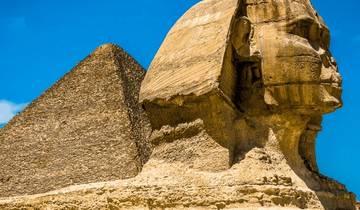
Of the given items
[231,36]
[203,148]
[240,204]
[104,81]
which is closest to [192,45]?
[231,36]

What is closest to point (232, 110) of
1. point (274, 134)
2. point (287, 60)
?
point (274, 134)

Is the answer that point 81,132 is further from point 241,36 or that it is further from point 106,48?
point 241,36

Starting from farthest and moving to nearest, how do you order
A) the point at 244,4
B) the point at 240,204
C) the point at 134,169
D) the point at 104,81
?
the point at 104,81 → the point at 134,169 → the point at 244,4 → the point at 240,204

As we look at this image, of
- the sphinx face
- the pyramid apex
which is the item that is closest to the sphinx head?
the sphinx face

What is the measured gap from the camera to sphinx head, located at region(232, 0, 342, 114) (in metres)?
5.02

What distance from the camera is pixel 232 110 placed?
16.3 feet

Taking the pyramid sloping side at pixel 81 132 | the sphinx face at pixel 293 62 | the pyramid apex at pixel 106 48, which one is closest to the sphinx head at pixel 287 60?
the sphinx face at pixel 293 62

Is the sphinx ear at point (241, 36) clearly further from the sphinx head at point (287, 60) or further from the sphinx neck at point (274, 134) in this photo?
the sphinx neck at point (274, 134)

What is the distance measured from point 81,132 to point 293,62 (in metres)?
55.9

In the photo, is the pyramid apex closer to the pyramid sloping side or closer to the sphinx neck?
the pyramid sloping side

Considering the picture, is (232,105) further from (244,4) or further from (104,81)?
(104,81)

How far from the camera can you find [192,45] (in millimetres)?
5098

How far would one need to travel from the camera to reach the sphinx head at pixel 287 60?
5016 millimetres

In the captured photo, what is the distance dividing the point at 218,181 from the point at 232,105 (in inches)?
19.1
